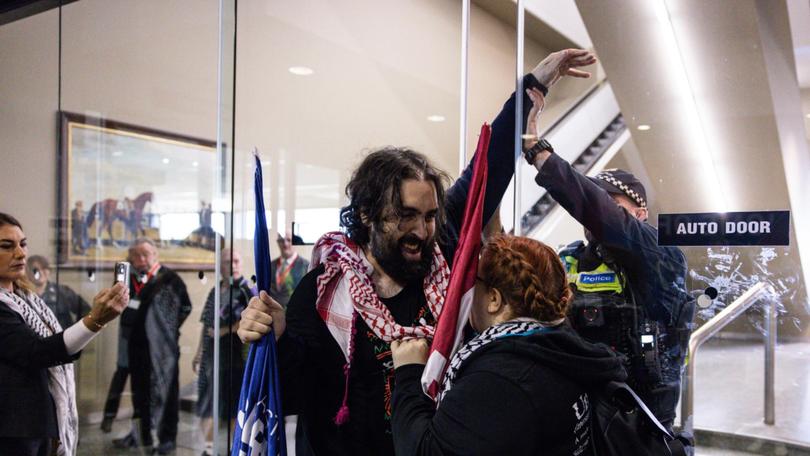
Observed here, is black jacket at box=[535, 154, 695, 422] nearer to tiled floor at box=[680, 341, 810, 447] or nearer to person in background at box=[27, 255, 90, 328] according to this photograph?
tiled floor at box=[680, 341, 810, 447]

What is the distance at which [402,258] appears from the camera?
166 centimetres

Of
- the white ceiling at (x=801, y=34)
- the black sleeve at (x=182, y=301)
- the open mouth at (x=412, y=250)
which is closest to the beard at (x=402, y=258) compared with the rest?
the open mouth at (x=412, y=250)

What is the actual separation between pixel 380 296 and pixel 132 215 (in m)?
Result: 2.64

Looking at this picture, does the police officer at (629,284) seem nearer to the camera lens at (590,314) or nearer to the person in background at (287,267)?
the camera lens at (590,314)

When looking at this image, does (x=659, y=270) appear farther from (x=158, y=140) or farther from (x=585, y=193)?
(x=158, y=140)

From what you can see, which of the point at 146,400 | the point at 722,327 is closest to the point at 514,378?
the point at 722,327

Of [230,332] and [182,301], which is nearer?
[230,332]

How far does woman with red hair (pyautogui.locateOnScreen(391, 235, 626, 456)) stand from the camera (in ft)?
3.91

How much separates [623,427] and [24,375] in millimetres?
2244

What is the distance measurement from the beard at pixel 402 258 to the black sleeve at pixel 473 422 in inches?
16.2

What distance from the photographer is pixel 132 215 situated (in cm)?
386

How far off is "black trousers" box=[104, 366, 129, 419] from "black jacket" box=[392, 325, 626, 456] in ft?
9.96

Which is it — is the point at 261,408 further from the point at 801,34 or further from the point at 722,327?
the point at 801,34

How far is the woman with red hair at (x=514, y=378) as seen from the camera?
1190mm
